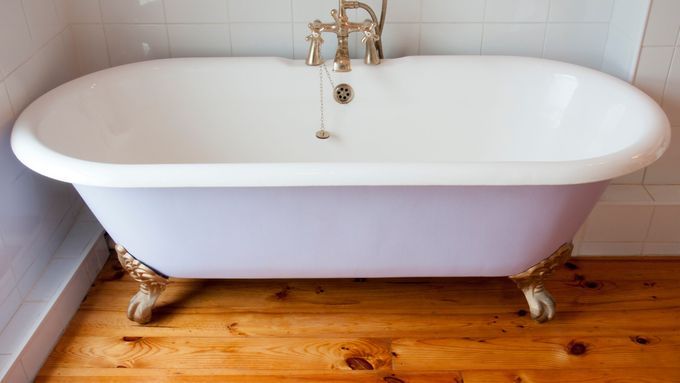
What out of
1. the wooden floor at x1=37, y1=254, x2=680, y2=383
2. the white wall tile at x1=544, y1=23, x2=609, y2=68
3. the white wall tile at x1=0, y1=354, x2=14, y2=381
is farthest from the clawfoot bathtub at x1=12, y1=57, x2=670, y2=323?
the white wall tile at x1=0, y1=354, x2=14, y2=381

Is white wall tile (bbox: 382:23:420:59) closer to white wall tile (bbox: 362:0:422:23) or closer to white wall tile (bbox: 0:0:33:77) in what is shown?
white wall tile (bbox: 362:0:422:23)

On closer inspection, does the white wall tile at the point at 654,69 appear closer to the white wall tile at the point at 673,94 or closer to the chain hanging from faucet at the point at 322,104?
the white wall tile at the point at 673,94

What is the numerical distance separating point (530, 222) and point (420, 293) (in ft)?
1.61

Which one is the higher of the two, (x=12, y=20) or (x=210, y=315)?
(x=12, y=20)

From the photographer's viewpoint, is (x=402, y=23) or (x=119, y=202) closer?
(x=119, y=202)

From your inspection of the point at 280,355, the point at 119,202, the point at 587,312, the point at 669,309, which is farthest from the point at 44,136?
the point at 669,309

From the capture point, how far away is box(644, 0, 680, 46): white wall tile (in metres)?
1.82

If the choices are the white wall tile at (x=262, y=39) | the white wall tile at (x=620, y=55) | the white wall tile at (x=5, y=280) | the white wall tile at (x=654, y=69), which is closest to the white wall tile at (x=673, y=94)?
the white wall tile at (x=654, y=69)

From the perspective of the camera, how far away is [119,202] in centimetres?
146

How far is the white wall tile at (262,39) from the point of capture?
2.06 meters

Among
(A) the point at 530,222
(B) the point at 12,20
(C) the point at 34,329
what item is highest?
(B) the point at 12,20

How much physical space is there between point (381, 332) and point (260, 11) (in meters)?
1.10

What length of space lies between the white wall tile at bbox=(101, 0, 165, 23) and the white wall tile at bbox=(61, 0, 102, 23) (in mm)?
23

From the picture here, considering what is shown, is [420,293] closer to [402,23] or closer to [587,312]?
[587,312]
